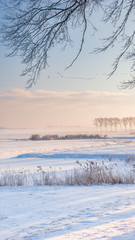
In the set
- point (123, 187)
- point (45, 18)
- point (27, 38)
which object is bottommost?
point (123, 187)

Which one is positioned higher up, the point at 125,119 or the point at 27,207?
the point at 125,119

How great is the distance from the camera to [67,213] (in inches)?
178

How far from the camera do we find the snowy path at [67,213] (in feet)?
11.1

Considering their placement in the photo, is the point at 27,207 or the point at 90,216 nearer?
the point at 90,216

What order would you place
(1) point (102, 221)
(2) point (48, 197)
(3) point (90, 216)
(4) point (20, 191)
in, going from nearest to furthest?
(1) point (102, 221) < (3) point (90, 216) < (2) point (48, 197) < (4) point (20, 191)

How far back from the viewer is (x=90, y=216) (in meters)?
4.23

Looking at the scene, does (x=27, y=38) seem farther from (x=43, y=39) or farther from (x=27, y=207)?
(x=27, y=207)

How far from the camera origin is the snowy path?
11.1 feet

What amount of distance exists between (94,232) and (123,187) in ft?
12.8

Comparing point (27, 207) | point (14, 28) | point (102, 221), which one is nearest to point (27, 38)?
point (14, 28)

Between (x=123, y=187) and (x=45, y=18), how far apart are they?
4.57 m

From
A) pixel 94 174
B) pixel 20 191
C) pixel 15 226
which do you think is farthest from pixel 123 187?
pixel 15 226

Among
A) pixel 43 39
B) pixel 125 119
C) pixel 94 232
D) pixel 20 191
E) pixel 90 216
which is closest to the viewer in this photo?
pixel 94 232

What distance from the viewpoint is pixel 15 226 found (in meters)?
3.91
